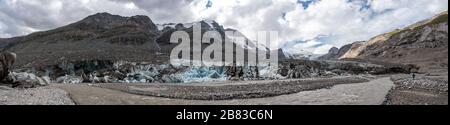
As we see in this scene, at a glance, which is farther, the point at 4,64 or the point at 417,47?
the point at 417,47

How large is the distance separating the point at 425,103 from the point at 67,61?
8065cm

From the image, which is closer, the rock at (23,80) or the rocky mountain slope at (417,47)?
the rock at (23,80)

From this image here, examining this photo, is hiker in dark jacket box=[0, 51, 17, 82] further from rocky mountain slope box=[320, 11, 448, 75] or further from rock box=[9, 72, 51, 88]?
rocky mountain slope box=[320, 11, 448, 75]

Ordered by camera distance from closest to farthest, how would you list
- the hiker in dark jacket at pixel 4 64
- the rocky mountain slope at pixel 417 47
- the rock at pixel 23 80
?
the rock at pixel 23 80
the hiker in dark jacket at pixel 4 64
the rocky mountain slope at pixel 417 47

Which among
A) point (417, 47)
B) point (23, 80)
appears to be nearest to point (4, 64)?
point (23, 80)

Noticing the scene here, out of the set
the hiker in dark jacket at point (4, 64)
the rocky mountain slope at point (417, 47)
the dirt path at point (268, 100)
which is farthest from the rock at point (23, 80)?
the rocky mountain slope at point (417, 47)

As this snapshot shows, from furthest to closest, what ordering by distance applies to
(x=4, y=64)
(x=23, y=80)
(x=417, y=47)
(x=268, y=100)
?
(x=417, y=47) → (x=23, y=80) → (x=4, y=64) → (x=268, y=100)

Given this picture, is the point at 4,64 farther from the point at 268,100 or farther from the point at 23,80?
the point at 268,100

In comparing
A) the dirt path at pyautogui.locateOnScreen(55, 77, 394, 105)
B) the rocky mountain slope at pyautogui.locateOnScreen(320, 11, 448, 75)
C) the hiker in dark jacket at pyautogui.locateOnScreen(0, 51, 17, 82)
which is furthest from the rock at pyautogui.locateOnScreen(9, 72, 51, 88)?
the rocky mountain slope at pyautogui.locateOnScreen(320, 11, 448, 75)

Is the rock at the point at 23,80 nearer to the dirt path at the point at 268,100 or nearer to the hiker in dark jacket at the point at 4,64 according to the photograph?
the hiker in dark jacket at the point at 4,64
